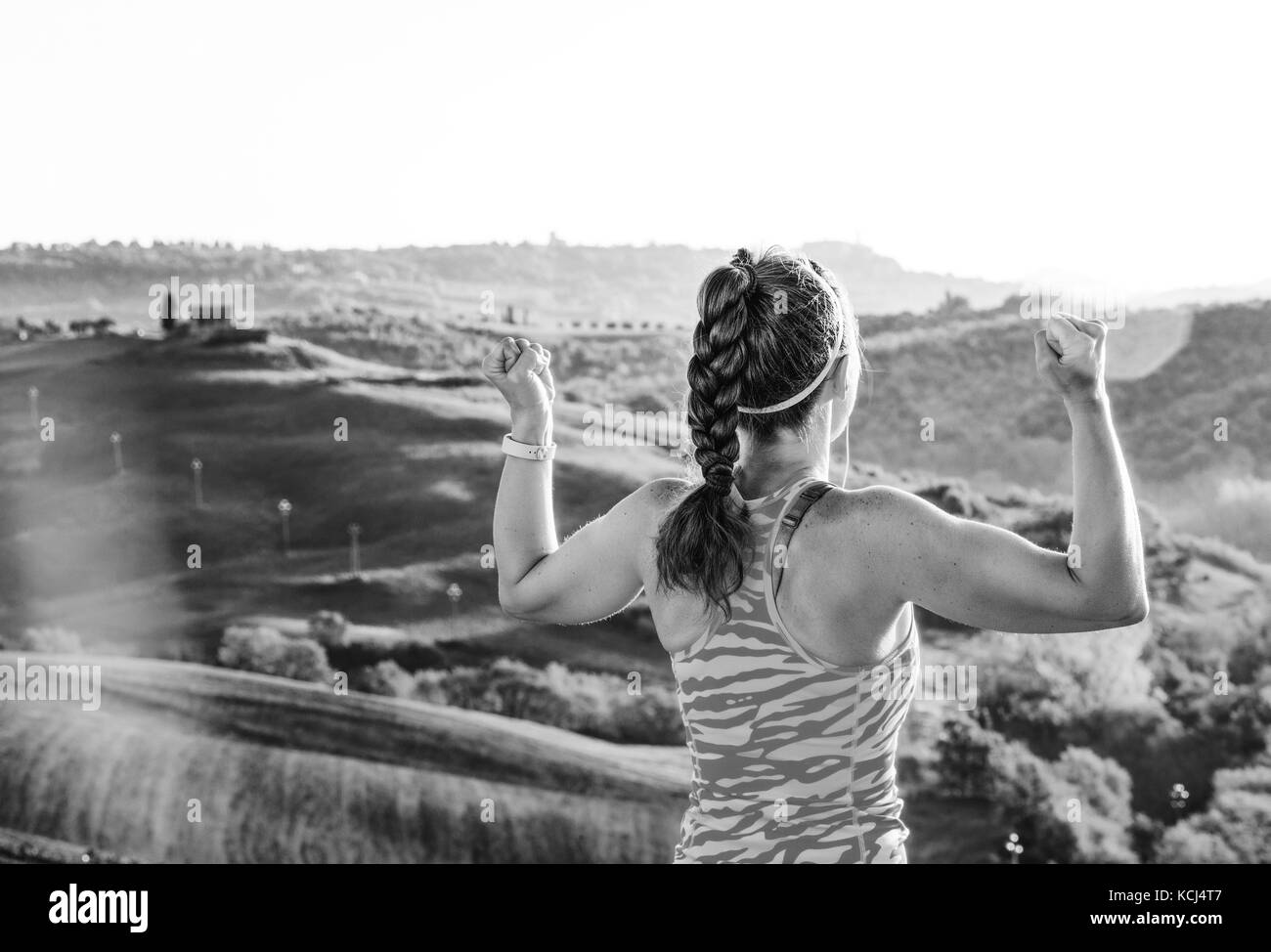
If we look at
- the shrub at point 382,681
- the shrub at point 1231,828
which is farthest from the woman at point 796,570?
the shrub at point 1231,828

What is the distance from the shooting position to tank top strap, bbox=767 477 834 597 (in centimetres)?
101

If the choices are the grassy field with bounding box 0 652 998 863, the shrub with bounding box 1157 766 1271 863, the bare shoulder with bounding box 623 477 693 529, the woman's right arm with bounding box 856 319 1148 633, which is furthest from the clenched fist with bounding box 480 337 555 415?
the shrub with bounding box 1157 766 1271 863

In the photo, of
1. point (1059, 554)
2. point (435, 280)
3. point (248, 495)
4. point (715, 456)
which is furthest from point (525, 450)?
→ point (435, 280)

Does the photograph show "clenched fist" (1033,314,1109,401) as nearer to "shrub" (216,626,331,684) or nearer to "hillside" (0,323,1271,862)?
"hillside" (0,323,1271,862)

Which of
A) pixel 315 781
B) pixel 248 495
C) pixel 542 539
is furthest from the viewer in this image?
pixel 248 495

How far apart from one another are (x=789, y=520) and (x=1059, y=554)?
21 cm

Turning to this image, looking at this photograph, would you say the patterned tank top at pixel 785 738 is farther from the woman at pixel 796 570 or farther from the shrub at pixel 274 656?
the shrub at pixel 274 656

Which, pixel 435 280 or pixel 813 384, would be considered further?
pixel 435 280

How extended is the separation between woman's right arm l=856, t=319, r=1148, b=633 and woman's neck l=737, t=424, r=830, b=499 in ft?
0.41

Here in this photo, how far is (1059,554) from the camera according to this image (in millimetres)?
902

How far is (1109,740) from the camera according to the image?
4.04 metres

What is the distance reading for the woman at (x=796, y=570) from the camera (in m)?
0.91

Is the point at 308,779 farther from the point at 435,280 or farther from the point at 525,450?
the point at 525,450
